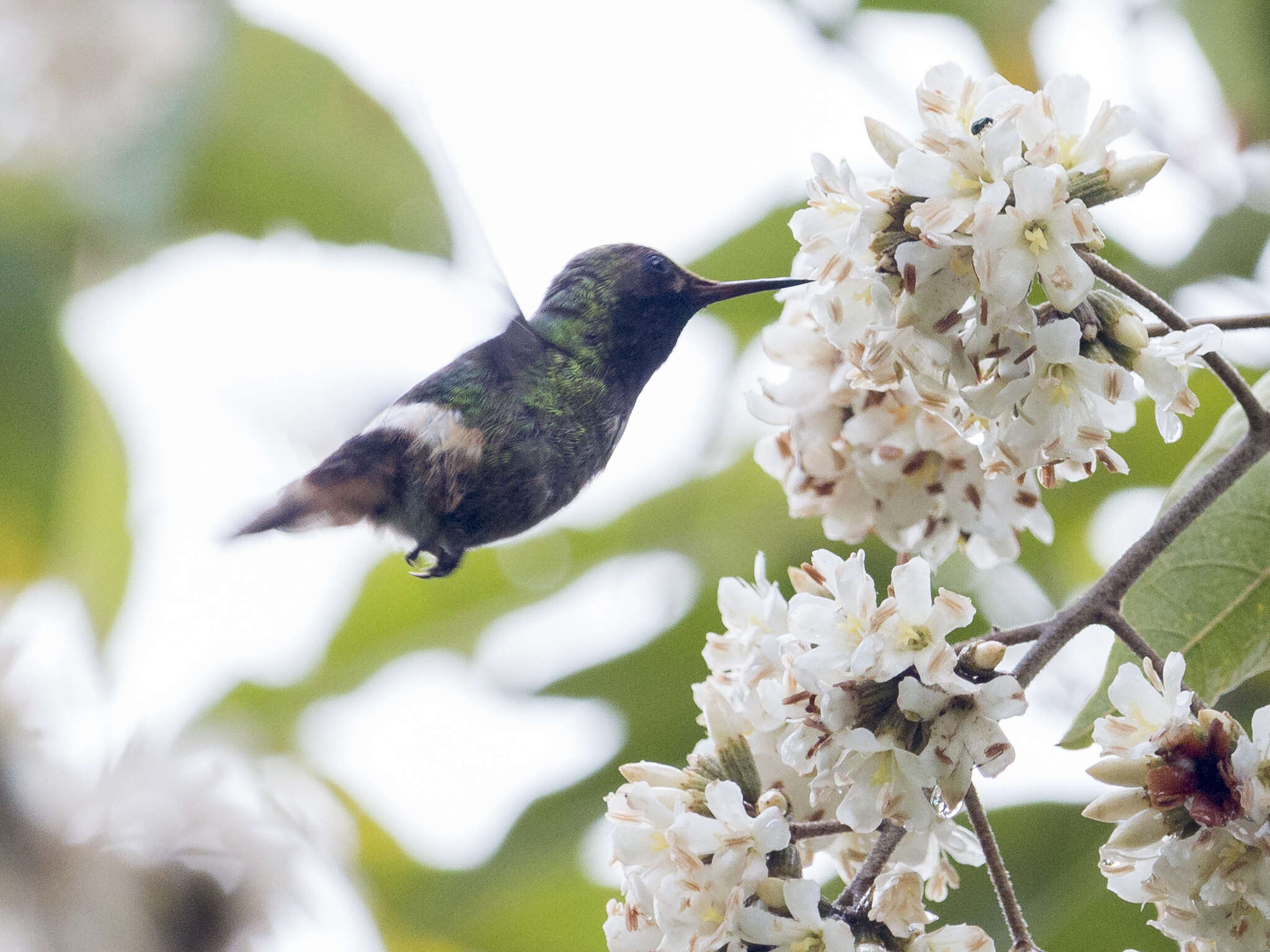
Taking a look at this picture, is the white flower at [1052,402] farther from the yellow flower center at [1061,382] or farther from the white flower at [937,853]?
the white flower at [937,853]

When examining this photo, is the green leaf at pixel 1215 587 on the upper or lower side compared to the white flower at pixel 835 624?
lower

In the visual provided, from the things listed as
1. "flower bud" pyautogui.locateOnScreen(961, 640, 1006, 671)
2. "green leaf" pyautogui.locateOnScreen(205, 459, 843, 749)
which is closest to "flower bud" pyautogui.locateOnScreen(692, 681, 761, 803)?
"flower bud" pyautogui.locateOnScreen(961, 640, 1006, 671)

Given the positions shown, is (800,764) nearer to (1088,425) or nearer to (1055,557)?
(1088,425)

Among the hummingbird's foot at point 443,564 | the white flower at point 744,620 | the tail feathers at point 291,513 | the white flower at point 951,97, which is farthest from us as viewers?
the hummingbird's foot at point 443,564

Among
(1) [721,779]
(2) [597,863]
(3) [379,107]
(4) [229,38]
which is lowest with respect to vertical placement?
(2) [597,863]

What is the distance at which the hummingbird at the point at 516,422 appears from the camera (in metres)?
1.51

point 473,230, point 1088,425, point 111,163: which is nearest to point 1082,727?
point 1088,425

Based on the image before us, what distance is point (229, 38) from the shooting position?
8.54ft

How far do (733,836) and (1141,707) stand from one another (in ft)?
1.07

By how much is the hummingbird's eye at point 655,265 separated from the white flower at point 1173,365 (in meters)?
0.70

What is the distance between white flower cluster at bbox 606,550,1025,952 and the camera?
1.08m

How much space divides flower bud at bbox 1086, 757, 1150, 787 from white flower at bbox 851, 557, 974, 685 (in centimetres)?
13

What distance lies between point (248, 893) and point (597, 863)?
0.57 metres

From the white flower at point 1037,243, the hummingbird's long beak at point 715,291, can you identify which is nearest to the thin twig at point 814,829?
the white flower at point 1037,243
